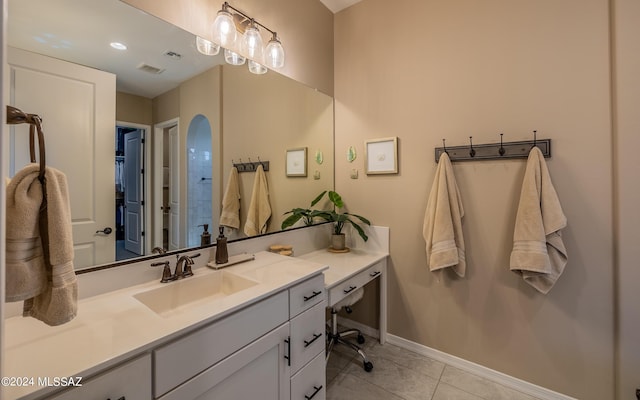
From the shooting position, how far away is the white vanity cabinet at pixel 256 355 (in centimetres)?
88

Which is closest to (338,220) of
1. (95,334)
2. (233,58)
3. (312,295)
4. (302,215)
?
(302,215)

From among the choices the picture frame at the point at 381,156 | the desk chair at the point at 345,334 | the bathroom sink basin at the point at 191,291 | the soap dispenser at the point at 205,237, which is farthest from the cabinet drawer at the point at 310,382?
the picture frame at the point at 381,156

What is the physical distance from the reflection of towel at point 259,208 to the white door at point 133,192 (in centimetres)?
63

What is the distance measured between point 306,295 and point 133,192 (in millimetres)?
1003

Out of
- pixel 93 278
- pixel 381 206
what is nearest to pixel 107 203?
pixel 93 278

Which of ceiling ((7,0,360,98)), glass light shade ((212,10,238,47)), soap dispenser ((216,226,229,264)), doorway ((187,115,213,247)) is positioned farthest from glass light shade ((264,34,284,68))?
soap dispenser ((216,226,229,264))

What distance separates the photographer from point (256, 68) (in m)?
1.82

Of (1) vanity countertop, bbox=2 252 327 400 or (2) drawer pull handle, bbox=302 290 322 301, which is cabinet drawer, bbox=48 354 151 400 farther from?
(2) drawer pull handle, bbox=302 290 322 301

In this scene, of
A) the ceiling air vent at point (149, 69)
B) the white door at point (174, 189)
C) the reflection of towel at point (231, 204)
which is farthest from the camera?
the reflection of towel at point (231, 204)

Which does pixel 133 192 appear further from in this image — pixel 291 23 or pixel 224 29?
pixel 291 23

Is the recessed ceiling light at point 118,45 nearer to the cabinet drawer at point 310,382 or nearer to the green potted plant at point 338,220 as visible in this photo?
the green potted plant at point 338,220

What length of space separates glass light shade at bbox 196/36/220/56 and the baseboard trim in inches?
94.4

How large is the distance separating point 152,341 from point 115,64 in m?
1.21

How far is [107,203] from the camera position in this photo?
48.4 inches
